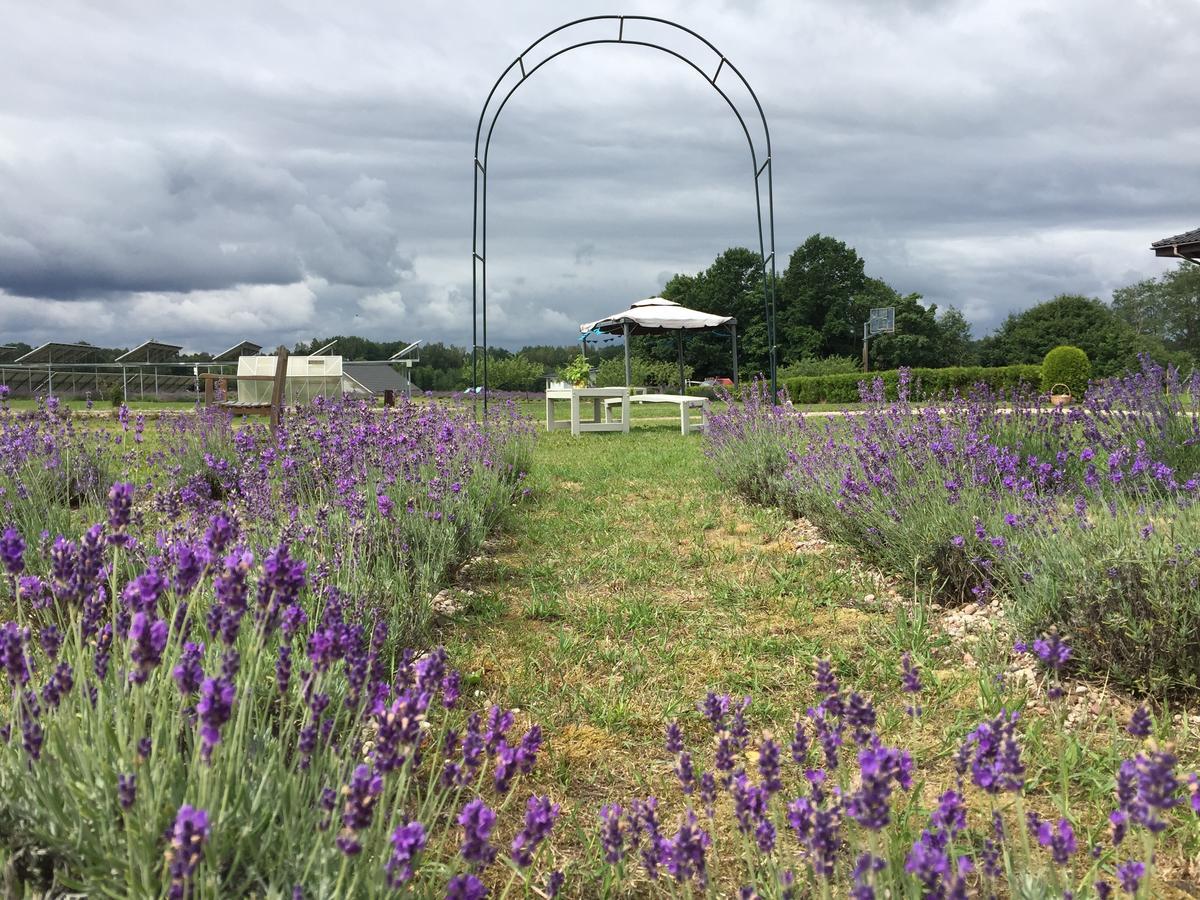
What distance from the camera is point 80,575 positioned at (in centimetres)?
138

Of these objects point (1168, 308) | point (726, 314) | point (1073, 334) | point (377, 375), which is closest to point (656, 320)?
point (726, 314)

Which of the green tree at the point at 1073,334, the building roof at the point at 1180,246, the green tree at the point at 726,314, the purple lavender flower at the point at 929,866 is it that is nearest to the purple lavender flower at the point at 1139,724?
the purple lavender flower at the point at 929,866

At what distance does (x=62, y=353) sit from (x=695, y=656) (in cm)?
2586

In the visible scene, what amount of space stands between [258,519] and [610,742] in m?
1.64

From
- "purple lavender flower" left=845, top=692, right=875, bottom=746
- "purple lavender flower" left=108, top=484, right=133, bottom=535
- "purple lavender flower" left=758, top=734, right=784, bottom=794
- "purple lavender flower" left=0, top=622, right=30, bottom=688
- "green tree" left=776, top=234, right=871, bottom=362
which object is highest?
"green tree" left=776, top=234, right=871, bottom=362

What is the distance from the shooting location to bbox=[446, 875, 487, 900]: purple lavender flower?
1087 millimetres

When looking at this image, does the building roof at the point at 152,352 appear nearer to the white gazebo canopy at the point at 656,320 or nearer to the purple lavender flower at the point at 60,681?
the white gazebo canopy at the point at 656,320

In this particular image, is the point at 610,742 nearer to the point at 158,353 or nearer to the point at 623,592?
the point at 623,592

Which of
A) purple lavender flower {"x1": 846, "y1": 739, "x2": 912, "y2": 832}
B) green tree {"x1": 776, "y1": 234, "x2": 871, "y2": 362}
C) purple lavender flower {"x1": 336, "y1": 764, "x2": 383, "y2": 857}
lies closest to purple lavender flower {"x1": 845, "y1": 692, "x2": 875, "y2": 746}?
purple lavender flower {"x1": 846, "y1": 739, "x2": 912, "y2": 832}

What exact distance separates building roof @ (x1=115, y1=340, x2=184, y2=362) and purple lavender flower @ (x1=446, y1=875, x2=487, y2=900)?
992 inches

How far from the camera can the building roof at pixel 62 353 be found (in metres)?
22.6

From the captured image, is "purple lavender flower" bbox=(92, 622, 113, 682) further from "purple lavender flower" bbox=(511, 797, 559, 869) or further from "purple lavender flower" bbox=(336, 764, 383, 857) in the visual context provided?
"purple lavender flower" bbox=(511, 797, 559, 869)

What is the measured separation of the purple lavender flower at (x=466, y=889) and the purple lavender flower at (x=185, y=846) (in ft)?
1.03

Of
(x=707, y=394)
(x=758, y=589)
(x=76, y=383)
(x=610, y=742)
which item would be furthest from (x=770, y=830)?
(x=76, y=383)
